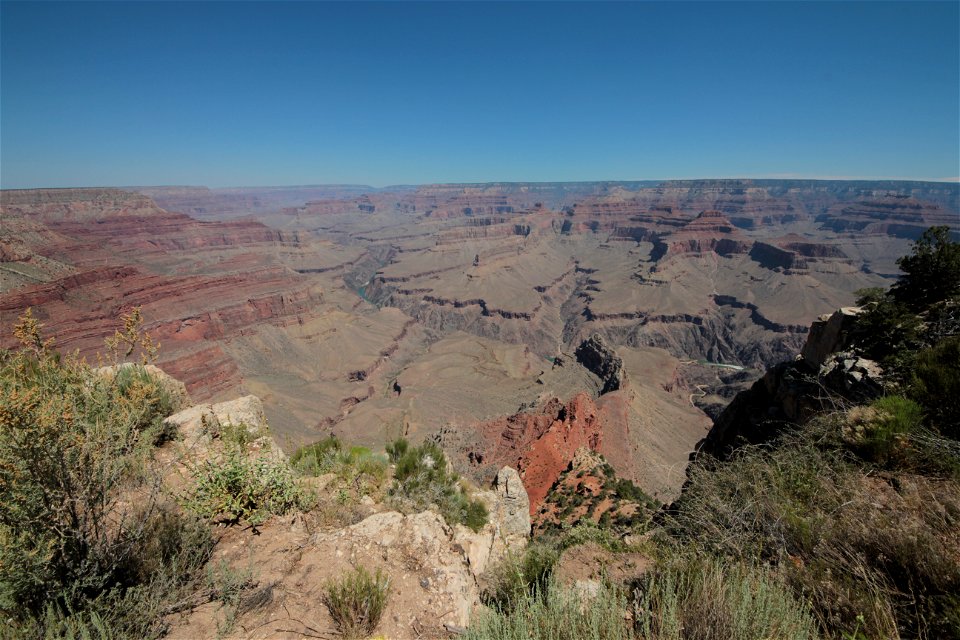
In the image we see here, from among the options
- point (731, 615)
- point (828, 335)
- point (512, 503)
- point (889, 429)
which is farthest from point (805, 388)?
point (731, 615)

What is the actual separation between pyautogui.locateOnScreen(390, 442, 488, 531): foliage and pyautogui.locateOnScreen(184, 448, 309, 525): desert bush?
2.09 meters

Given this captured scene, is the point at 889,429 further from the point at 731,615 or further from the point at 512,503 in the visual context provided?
the point at 512,503

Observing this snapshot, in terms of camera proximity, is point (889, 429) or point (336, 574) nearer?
point (336, 574)

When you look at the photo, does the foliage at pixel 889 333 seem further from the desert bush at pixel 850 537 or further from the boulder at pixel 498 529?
the boulder at pixel 498 529

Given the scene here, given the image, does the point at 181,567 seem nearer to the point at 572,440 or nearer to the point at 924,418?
the point at 924,418

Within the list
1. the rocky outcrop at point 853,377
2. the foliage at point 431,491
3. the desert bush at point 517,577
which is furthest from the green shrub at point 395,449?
the rocky outcrop at point 853,377

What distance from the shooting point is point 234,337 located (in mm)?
72125

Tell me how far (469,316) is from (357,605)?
111m

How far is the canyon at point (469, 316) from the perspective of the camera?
119ft

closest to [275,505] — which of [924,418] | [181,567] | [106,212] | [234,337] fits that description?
[181,567]

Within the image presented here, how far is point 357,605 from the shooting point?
12.5 ft

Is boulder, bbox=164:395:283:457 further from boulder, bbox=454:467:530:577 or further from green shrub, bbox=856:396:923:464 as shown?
green shrub, bbox=856:396:923:464

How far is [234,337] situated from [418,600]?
80.7 metres

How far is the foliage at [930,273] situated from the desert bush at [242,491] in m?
20.4
